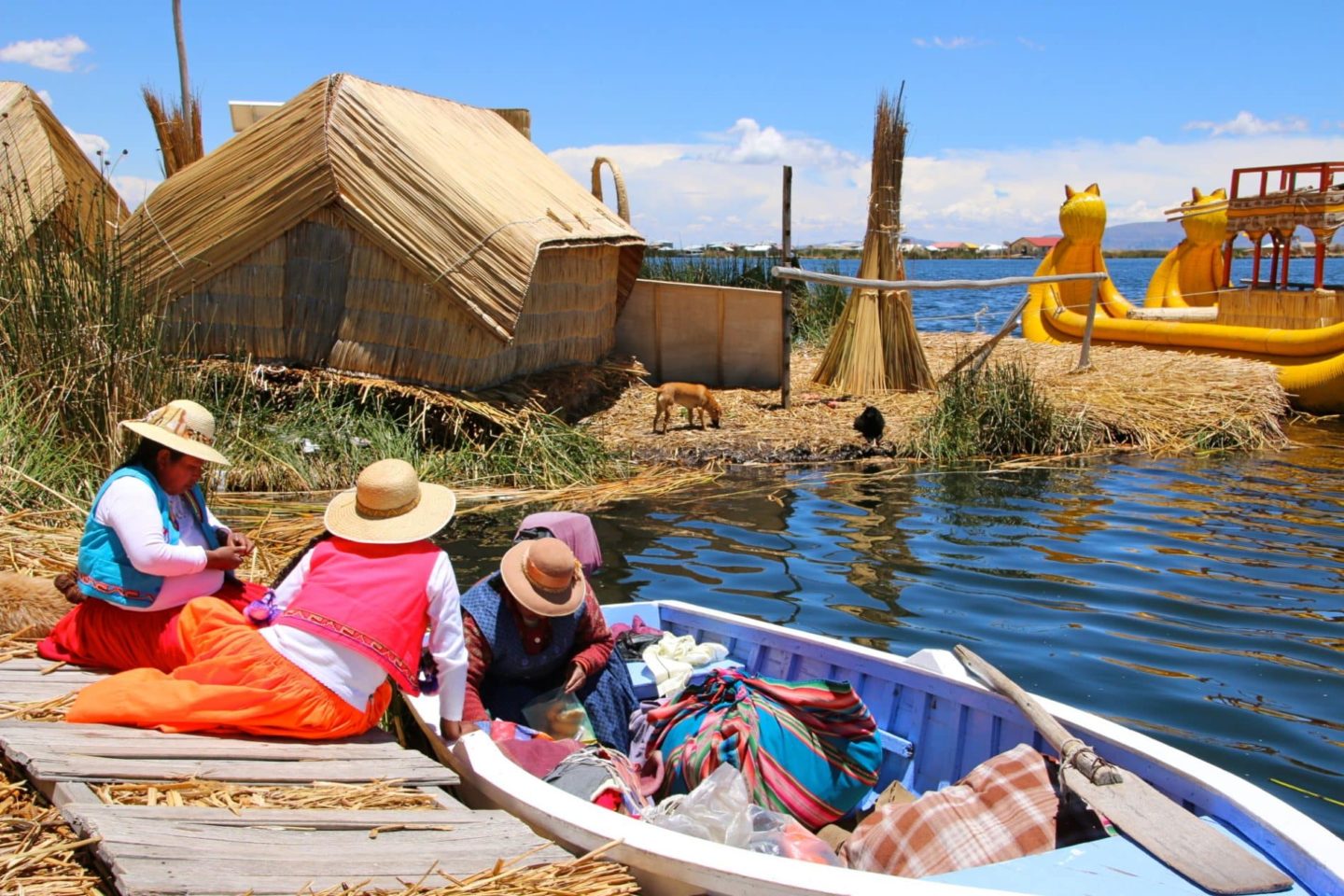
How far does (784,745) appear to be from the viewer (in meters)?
3.96

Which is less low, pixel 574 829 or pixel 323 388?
pixel 323 388

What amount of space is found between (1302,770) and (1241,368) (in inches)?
368

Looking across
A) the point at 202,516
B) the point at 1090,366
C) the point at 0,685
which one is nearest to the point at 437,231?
the point at 202,516

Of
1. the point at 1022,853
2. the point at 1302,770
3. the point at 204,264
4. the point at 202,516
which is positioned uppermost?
the point at 204,264

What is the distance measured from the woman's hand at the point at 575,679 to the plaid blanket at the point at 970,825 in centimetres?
111

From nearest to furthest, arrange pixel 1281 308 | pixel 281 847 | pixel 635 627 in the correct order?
pixel 281 847
pixel 635 627
pixel 1281 308

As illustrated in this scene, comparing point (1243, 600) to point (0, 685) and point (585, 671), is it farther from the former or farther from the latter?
point (0, 685)

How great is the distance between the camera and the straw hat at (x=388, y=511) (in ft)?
12.0

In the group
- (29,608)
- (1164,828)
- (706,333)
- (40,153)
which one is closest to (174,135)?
(40,153)

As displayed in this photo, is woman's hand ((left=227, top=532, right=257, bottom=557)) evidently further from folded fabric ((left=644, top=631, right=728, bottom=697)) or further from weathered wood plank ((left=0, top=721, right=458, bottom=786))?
folded fabric ((left=644, top=631, right=728, bottom=697))

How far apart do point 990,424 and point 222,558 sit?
790 centimetres

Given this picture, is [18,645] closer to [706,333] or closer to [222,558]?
[222,558]

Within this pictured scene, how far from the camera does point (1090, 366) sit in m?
13.8

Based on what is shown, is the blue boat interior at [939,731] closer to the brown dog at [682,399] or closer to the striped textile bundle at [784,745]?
the striped textile bundle at [784,745]
